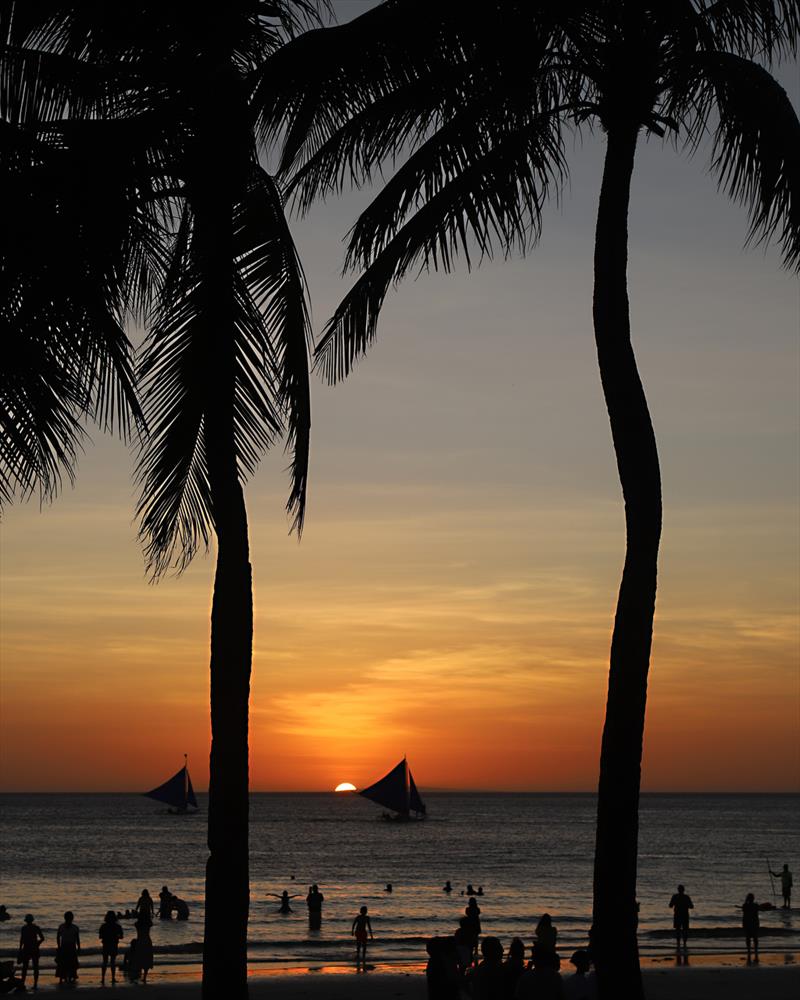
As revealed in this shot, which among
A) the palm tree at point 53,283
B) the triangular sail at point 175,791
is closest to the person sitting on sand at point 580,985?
the palm tree at point 53,283

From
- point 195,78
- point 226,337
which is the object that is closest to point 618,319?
point 226,337

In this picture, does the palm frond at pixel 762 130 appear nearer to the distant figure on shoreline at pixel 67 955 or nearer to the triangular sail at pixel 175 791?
the distant figure on shoreline at pixel 67 955

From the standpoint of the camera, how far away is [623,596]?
10938 mm

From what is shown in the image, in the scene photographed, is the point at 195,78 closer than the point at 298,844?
Yes

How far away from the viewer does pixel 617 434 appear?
37.3ft

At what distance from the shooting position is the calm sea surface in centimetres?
4647

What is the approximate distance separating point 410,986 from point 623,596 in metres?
18.7

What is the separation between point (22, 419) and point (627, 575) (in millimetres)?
5653

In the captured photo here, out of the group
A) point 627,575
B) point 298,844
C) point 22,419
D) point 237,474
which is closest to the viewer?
point 22,419

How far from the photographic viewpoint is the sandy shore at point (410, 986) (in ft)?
78.8

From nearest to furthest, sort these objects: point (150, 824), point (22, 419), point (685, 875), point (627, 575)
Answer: point (22, 419) → point (627, 575) → point (685, 875) → point (150, 824)

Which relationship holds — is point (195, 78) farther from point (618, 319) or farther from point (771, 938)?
point (771, 938)

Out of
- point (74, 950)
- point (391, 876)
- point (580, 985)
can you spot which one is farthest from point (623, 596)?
point (391, 876)

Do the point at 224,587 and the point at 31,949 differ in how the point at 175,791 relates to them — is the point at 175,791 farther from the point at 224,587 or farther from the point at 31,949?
the point at 224,587
